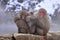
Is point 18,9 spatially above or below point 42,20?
above

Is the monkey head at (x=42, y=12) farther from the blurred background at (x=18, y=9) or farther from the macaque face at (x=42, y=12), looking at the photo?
the blurred background at (x=18, y=9)

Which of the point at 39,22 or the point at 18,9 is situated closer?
the point at 39,22

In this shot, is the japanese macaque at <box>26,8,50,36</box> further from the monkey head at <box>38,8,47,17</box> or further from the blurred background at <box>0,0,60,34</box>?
the blurred background at <box>0,0,60,34</box>

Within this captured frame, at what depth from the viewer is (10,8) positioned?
7.18m

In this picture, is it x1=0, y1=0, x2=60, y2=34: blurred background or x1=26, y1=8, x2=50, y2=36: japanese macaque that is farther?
x1=0, y1=0, x2=60, y2=34: blurred background

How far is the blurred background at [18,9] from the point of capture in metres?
7.20

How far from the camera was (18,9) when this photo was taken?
7121mm

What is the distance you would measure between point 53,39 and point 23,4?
220 centimetres

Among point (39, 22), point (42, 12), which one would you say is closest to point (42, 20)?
point (39, 22)

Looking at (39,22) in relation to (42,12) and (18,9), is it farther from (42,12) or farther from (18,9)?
(18,9)

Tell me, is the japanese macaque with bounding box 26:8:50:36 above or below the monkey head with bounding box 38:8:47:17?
below

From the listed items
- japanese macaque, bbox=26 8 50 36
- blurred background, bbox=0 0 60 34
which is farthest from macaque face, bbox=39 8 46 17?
blurred background, bbox=0 0 60 34

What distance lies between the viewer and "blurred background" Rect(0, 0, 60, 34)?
23.6 feet

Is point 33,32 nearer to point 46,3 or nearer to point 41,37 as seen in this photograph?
point 41,37
